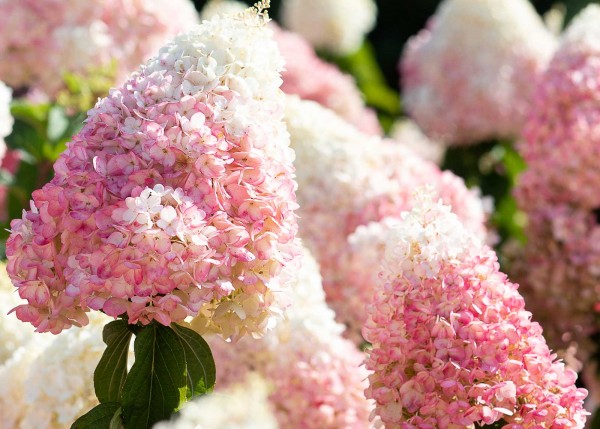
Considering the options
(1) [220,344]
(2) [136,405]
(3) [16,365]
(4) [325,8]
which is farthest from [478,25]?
(2) [136,405]

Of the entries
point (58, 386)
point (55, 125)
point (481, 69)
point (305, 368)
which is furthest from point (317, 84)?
point (58, 386)

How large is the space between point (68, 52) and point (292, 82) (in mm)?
618

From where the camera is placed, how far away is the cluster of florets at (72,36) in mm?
1583

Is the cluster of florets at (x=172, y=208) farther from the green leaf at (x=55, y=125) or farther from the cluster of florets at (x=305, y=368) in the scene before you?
the green leaf at (x=55, y=125)

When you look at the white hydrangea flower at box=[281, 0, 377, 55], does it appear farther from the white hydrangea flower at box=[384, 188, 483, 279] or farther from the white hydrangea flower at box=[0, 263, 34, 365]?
the white hydrangea flower at box=[384, 188, 483, 279]

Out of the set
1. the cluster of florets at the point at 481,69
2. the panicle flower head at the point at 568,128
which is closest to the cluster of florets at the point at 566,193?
the panicle flower head at the point at 568,128

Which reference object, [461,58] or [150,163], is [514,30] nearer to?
[461,58]

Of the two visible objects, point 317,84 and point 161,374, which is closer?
point 161,374

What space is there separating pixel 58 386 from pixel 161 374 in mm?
197

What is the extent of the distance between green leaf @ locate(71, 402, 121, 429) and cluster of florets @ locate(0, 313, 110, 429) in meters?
0.16

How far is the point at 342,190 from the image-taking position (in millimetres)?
1302

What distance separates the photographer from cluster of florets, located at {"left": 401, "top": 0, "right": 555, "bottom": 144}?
208 centimetres

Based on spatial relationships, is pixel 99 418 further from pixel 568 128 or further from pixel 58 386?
pixel 568 128

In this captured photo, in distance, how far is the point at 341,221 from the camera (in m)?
1.30
